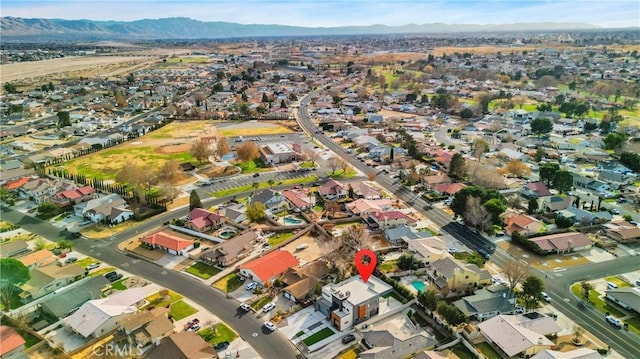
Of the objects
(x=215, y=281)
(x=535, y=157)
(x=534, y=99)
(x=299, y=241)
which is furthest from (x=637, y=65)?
(x=215, y=281)

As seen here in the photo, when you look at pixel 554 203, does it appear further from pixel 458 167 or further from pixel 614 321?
pixel 614 321

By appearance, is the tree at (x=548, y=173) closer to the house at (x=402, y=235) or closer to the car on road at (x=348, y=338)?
the house at (x=402, y=235)

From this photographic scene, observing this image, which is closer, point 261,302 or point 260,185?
point 261,302

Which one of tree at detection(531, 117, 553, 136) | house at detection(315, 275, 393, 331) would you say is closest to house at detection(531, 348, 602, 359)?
house at detection(315, 275, 393, 331)

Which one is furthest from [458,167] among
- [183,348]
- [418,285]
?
[183,348]

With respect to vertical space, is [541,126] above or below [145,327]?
above

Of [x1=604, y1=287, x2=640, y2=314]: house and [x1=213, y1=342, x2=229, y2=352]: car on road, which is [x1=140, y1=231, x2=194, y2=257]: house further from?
[x1=604, y1=287, x2=640, y2=314]: house
